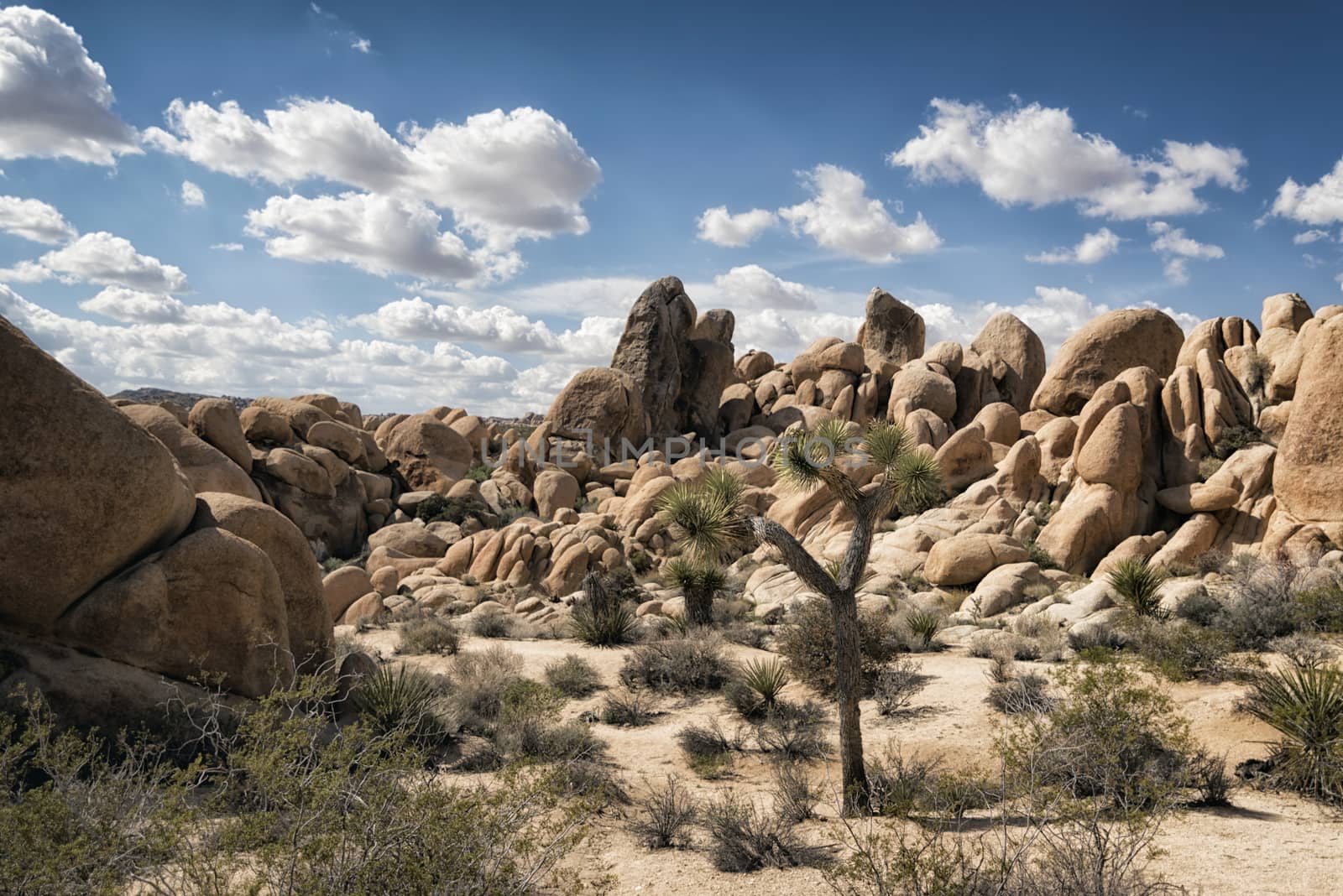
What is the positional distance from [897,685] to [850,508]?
15.7 feet

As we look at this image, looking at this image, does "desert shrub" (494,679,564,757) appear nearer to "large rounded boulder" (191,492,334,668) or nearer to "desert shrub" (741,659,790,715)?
"large rounded boulder" (191,492,334,668)

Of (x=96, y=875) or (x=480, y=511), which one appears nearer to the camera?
(x=96, y=875)

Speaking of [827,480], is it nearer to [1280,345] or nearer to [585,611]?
[585,611]

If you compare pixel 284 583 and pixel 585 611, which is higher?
pixel 284 583

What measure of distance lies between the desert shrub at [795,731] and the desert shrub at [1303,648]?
6.57m

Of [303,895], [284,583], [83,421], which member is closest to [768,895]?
[303,895]

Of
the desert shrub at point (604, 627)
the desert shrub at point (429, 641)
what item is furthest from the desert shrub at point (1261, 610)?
the desert shrub at point (429, 641)

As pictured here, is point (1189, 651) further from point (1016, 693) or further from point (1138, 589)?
point (1138, 589)

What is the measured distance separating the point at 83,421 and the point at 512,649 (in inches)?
429

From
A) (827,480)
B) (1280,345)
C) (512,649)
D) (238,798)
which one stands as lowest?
(512,649)

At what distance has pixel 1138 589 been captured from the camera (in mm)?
16078

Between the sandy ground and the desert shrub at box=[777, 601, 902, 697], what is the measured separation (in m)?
0.95

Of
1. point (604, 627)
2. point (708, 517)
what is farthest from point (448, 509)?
point (708, 517)

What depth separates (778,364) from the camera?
58.3 m
